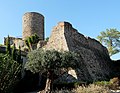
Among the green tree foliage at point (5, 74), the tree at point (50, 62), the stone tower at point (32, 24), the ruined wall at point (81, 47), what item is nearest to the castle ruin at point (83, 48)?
the ruined wall at point (81, 47)

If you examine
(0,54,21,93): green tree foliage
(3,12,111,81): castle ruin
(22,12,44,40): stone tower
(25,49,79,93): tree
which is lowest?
(0,54,21,93): green tree foliage

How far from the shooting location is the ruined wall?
2453 centimetres

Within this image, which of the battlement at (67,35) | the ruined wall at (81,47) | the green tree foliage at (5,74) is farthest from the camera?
the battlement at (67,35)

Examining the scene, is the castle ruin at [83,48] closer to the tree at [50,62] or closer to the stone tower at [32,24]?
the tree at [50,62]

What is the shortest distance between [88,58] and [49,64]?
1030 cm

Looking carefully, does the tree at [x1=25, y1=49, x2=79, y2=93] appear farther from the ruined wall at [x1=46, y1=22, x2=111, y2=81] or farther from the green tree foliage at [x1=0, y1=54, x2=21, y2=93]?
the ruined wall at [x1=46, y1=22, x2=111, y2=81]

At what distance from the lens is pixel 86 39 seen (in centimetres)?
2950

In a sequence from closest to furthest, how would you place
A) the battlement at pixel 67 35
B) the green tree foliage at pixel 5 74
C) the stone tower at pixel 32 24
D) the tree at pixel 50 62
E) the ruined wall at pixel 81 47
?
the green tree foliage at pixel 5 74 < the tree at pixel 50 62 < the ruined wall at pixel 81 47 < the battlement at pixel 67 35 < the stone tower at pixel 32 24

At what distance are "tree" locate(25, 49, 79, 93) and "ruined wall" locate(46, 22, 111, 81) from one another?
4491mm

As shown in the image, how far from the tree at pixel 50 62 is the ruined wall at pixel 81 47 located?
4.49 metres

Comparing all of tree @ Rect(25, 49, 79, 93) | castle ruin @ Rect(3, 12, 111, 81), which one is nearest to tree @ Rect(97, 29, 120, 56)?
castle ruin @ Rect(3, 12, 111, 81)

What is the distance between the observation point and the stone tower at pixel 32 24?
40344 mm

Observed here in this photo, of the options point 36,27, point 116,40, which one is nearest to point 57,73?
point 36,27

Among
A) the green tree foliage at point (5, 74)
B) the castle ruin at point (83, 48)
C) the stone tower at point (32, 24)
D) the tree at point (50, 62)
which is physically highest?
the stone tower at point (32, 24)
